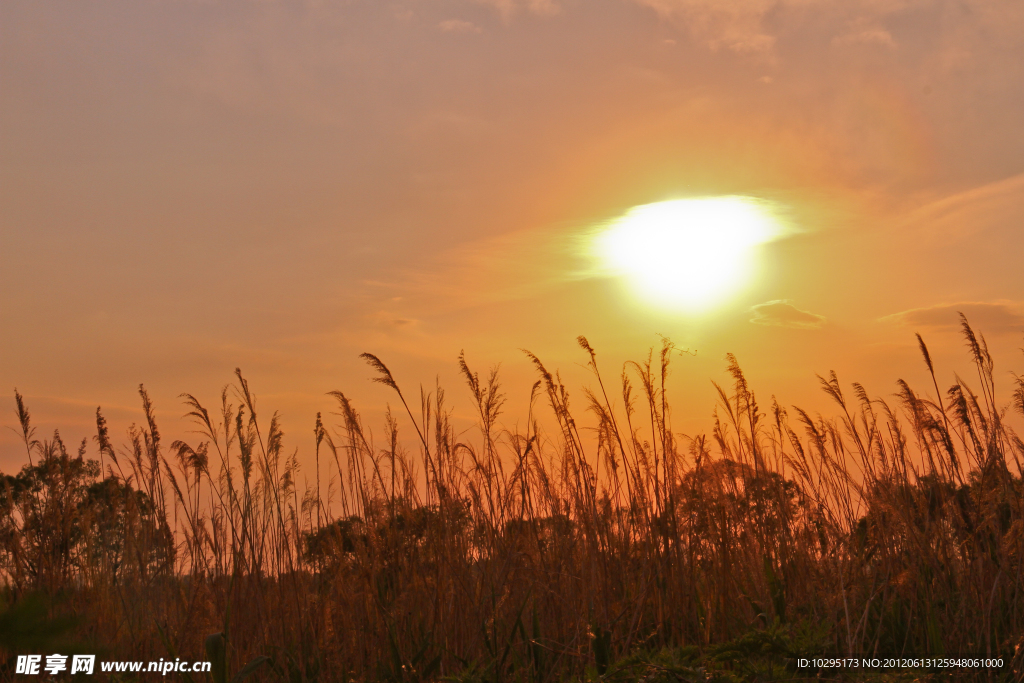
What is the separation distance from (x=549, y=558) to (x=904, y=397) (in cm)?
256

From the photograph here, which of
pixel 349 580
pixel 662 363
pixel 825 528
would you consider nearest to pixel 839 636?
pixel 825 528

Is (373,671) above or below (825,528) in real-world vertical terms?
below

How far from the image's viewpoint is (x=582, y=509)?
4.70m

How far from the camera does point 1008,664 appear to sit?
3.73 m

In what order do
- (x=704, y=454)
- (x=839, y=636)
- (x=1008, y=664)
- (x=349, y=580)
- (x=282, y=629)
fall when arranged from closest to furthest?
(x=1008, y=664)
(x=839, y=636)
(x=282, y=629)
(x=349, y=580)
(x=704, y=454)

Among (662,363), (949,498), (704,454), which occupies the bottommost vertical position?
(949,498)

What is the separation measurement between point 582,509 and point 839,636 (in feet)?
5.27

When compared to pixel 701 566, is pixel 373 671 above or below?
below

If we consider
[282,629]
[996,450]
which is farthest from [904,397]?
[282,629]

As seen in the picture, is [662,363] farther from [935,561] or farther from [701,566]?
[935,561]

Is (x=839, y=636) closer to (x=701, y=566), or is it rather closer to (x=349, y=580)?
(x=701, y=566)

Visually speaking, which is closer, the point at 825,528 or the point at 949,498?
the point at 949,498

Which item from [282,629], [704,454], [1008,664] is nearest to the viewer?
[1008,664]

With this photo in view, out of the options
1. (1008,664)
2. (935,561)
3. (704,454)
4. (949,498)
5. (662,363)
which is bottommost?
(1008,664)
